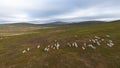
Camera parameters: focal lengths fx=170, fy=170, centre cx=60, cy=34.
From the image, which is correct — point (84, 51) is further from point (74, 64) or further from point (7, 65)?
point (7, 65)

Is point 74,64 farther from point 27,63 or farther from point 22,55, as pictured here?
point 22,55

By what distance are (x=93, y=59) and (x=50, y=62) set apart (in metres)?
11.7

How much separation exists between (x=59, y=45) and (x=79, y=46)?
7409mm

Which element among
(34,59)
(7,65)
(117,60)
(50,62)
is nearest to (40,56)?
(34,59)

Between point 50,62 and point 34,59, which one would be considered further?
point 34,59

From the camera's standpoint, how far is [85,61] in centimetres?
4500

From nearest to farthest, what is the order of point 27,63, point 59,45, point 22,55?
point 27,63 < point 22,55 < point 59,45

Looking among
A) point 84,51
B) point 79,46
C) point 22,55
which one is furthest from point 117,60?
point 22,55

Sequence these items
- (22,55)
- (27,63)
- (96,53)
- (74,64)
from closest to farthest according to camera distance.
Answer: (74,64)
(27,63)
(96,53)
(22,55)

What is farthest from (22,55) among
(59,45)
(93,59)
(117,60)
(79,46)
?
(117,60)

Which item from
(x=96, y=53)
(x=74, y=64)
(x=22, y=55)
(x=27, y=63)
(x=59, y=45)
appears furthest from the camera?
(x=59, y=45)

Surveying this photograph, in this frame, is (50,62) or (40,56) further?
(40,56)

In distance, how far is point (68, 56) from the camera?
49188 millimetres

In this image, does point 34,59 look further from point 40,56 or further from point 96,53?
point 96,53
